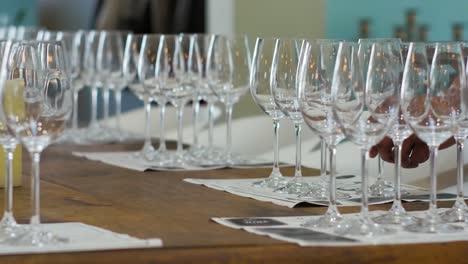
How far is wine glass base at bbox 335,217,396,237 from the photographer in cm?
151

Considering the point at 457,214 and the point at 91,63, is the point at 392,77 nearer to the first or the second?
the point at 457,214

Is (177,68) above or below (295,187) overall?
above

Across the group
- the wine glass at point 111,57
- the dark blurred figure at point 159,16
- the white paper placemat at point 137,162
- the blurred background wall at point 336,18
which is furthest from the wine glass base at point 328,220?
the dark blurred figure at point 159,16

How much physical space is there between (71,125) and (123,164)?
3.75ft

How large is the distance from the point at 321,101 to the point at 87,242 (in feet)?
1.32

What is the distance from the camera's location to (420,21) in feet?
17.7

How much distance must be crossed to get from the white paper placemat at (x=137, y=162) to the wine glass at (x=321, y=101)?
0.79 m

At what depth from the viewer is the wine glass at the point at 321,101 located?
1.58 m

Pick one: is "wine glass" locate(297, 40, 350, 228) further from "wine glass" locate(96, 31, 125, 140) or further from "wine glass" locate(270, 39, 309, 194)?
"wine glass" locate(96, 31, 125, 140)

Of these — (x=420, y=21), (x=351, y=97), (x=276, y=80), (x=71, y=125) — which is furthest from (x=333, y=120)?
(x=420, y=21)

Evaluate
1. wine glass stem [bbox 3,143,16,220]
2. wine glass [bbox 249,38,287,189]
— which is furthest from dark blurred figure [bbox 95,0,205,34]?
wine glass stem [bbox 3,143,16,220]

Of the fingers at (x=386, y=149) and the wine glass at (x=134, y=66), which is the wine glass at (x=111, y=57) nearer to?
the wine glass at (x=134, y=66)

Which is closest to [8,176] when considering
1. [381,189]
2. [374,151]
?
[381,189]

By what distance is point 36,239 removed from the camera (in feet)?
4.69
